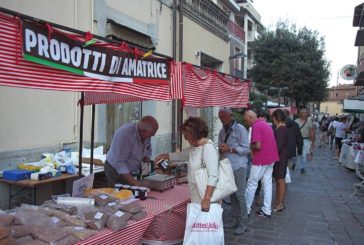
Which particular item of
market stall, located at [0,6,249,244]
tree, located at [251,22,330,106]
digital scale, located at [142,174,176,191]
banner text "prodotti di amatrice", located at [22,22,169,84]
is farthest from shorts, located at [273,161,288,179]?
tree, located at [251,22,330,106]

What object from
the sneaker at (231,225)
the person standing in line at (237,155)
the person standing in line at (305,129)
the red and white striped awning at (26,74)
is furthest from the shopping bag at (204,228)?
the person standing in line at (305,129)

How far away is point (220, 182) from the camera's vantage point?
3822mm

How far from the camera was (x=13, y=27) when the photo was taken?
8.87 feet

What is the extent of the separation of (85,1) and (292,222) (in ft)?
18.0

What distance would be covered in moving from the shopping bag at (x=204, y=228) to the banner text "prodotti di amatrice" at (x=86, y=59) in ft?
4.79

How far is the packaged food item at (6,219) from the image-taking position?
9.16 ft

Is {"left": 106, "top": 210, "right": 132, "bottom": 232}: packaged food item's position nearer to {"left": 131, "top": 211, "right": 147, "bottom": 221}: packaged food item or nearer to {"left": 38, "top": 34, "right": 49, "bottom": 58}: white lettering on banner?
{"left": 131, "top": 211, "right": 147, "bottom": 221}: packaged food item

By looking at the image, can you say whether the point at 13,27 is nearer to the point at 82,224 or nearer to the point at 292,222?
the point at 82,224

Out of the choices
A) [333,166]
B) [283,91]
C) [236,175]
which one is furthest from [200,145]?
[283,91]

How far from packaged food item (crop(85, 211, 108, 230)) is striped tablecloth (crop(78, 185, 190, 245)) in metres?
0.06

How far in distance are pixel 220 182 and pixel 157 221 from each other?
0.73m

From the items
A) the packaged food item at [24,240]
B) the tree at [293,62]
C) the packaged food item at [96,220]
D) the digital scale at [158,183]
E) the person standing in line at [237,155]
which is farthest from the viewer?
the tree at [293,62]

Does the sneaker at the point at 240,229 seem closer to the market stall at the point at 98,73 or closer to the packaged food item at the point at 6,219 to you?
the market stall at the point at 98,73

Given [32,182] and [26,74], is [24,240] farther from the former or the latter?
[32,182]
